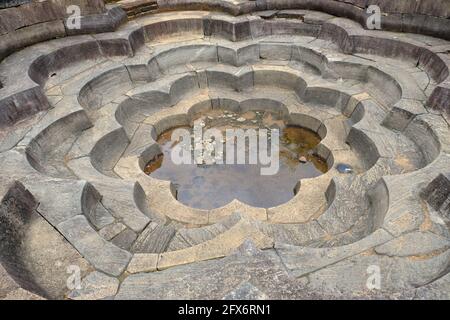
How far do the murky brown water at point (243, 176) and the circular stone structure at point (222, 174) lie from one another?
63 mm

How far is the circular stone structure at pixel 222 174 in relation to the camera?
270cm

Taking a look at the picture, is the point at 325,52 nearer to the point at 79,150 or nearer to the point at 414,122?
the point at 414,122

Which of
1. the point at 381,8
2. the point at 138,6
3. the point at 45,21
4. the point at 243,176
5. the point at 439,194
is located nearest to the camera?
the point at 439,194

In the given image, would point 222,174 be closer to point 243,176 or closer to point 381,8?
point 243,176

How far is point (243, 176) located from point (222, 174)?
35 centimetres

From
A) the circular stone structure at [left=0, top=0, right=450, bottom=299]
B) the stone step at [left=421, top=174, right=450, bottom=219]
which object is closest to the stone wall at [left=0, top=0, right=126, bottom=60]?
the circular stone structure at [left=0, top=0, right=450, bottom=299]

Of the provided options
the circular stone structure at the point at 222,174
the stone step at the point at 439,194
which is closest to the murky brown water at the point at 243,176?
the circular stone structure at the point at 222,174

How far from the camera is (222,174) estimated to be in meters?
5.20

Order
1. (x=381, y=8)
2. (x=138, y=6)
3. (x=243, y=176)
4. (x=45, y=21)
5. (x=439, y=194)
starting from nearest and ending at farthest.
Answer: (x=439, y=194) < (x=243, y=176) < (x=45, y=21) < (x=381, y=8) < (x=138, y=6)

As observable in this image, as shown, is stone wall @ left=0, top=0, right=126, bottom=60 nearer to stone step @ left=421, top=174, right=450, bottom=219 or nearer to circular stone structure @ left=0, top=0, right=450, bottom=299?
circular stone structure @ left=0, top=0, right=450, bottom=299

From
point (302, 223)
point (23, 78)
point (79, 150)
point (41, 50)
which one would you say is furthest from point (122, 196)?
point (41, 50)

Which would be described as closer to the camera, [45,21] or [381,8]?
[45,21]

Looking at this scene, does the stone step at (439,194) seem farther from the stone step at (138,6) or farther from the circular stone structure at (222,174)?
the stone step at (138,6)

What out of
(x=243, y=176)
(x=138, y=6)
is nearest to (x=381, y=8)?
(x=243, y=176)
